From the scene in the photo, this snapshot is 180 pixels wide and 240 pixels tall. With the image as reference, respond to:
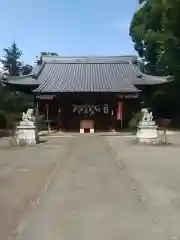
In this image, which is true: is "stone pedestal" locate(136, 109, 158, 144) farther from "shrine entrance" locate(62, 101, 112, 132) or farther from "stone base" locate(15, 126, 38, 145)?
"shrine entrance" locate(62, 101, 112, 132)

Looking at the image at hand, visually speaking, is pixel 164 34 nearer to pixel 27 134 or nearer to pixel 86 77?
pixel 86 77

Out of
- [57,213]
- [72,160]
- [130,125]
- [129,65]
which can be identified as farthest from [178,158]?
[129,65]

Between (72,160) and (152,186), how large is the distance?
16.8 feet

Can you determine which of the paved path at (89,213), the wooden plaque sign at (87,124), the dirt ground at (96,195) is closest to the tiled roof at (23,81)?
the wooden plaque sign at (87,124)

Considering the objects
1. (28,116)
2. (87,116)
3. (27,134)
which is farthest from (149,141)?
(87,116)

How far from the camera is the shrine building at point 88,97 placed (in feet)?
106

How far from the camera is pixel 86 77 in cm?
3538

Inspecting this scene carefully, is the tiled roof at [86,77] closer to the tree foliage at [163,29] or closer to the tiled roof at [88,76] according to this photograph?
the tiled roof at [88,76]

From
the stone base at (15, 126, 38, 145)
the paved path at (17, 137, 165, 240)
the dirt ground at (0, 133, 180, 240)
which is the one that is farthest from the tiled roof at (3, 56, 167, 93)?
the paved path at (17, 137, 165, 240)

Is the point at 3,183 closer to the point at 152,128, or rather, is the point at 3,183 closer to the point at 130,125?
the point at 152,128

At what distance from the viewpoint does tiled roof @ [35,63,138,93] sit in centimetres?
3250

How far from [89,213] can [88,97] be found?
27.1 m

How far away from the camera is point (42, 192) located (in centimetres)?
805

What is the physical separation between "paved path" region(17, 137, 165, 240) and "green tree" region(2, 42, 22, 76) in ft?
238
